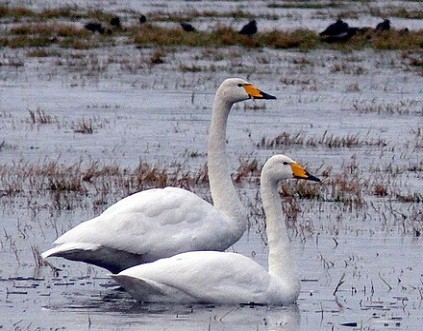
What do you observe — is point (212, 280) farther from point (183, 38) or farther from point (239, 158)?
point (183, 38)

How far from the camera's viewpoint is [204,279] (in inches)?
364

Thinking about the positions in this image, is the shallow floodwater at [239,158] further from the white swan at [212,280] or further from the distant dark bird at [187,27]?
A: the distant dark bird at [187,27]

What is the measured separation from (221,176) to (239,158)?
5375 mm

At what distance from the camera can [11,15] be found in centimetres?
4600

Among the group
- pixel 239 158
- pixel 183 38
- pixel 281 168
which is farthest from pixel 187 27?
pixel 281 168

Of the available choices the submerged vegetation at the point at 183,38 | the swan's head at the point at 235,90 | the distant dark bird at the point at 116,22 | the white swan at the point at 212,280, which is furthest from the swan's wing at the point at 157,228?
the distant dark bird at the point at 116,22

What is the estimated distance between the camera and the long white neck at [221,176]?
1050 cm

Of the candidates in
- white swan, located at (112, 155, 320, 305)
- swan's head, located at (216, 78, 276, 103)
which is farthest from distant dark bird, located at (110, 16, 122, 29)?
white swan, located at (112, 155, 320, 305)

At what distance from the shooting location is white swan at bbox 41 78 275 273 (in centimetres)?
977

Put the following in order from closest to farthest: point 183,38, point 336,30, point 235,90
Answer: point 235,90
point 183,38
point 336,30

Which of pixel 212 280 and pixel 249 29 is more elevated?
pixel 212 280

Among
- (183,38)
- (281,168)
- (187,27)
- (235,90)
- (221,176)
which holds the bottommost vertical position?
(187,27)

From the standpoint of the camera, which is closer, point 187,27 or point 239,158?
point 239,158

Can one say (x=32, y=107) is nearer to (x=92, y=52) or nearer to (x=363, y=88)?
(x=363, y=88)
